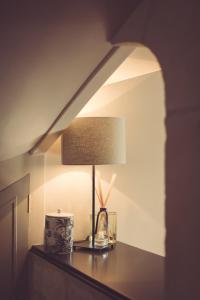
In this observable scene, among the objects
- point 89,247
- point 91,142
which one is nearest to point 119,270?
point 89,247

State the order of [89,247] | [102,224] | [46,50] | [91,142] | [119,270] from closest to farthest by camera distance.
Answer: [46,50] → [119,270] → [91,142] → [89,247] → [102,224]

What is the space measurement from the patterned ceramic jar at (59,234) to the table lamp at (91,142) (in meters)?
0.24

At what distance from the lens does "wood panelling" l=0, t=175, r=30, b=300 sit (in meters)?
1.64

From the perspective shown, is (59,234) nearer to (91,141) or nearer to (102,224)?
(102,224)

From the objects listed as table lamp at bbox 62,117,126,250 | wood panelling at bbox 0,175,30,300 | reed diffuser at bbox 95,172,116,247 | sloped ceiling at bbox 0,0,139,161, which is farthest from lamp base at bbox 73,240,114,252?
sloped ceiling at bbox 0,0,139,161

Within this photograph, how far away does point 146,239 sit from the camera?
200cm

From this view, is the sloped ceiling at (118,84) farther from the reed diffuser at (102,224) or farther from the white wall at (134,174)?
the reed diffuser at (102,224)

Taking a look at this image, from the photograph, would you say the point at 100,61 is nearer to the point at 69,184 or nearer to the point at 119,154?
the point at 119,154

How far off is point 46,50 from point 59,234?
94 centimetres

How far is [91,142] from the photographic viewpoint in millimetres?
1627

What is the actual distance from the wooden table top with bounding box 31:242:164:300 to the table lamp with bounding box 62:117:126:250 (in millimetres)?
381

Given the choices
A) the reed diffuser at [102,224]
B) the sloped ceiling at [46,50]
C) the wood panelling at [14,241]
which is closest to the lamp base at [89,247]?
the reed diffuser at [102,224]

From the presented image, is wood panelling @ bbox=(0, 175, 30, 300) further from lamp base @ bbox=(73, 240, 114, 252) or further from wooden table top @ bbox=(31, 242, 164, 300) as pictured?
lamp base @ bbox=(73, 240, 114, 252)

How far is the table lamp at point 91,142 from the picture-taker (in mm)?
1627
